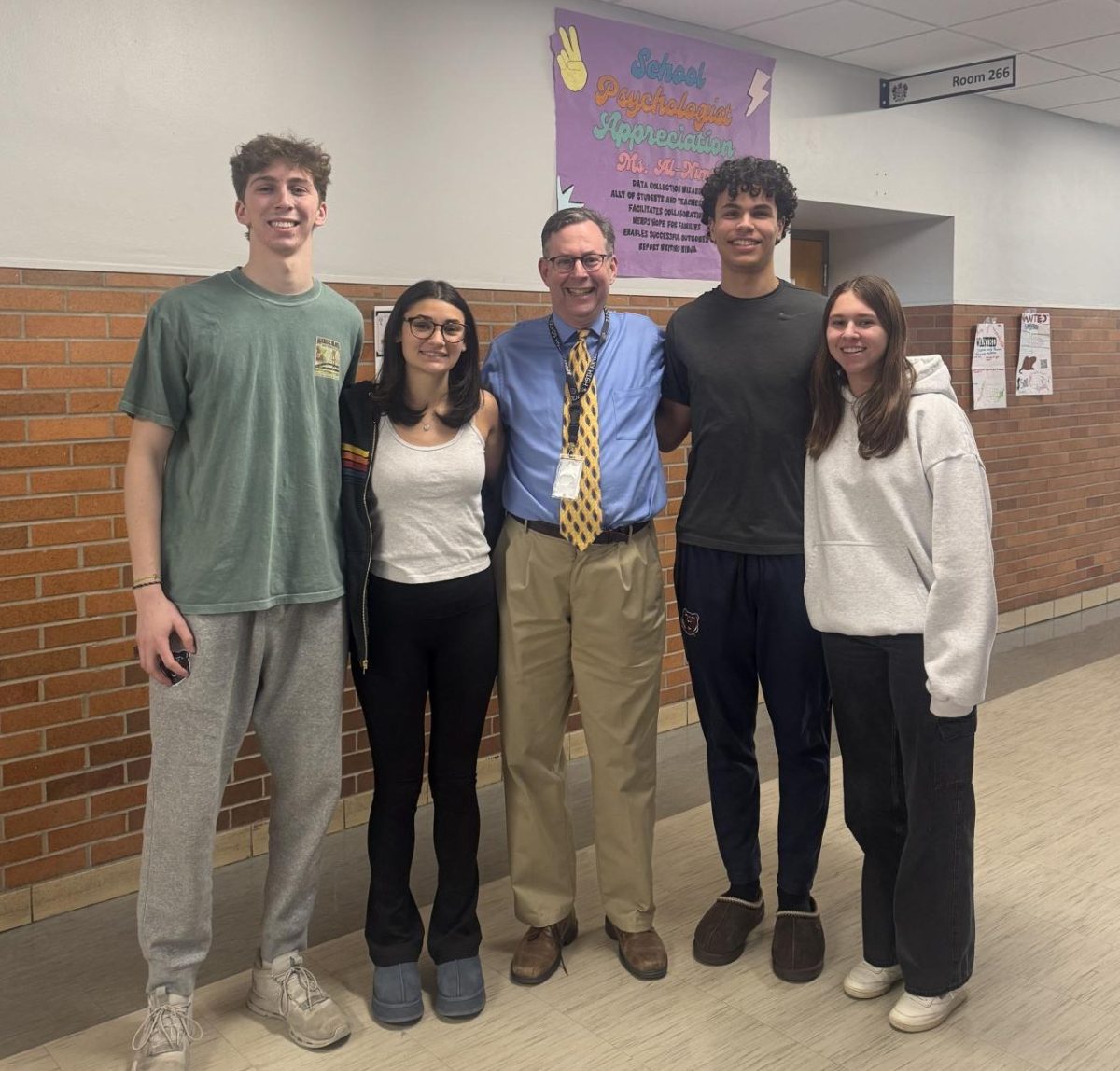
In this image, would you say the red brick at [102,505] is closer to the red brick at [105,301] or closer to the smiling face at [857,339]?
the red brick at [105,301]

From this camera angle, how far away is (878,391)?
2332 millimetres

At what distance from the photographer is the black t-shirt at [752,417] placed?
2.54 meters

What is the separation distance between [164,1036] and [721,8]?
12.1ft

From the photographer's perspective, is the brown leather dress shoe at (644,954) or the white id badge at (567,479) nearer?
the white id badge at (567,479)

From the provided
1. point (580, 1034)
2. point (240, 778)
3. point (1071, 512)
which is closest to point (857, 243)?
point (1071, 512)

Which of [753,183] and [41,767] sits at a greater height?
[753,183]

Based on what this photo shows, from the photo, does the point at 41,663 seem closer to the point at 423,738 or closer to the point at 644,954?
the point at 423,738

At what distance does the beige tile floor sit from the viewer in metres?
2.36

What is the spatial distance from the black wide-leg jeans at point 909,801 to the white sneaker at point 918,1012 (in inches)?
1.2

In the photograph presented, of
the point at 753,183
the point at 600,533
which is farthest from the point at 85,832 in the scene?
the point at 753,183

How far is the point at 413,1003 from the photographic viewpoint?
248cm

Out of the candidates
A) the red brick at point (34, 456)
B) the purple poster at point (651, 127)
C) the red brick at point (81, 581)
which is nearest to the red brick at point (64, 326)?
the red brick at point (34, 456)

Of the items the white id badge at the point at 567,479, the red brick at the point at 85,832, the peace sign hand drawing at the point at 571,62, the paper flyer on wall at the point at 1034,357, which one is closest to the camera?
the white id badge at the point at 567,479

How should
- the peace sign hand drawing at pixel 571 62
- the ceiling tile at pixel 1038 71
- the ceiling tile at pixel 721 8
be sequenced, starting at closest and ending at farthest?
the peace sign hand drawing at pixel 571 62
the ceiling tile at pixel 721 8
the ceiling tile at pixel 1038 71
